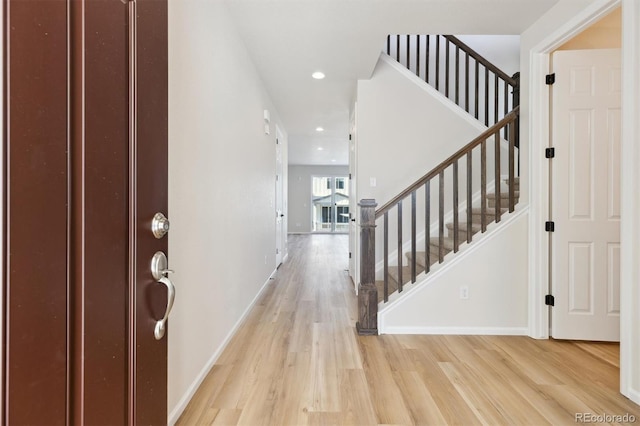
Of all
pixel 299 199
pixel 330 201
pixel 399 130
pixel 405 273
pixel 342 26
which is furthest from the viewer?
pixel 330 201

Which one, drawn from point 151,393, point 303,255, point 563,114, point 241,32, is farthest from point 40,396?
point 303,255

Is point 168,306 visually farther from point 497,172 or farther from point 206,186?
point 497,172

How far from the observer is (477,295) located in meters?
2.69

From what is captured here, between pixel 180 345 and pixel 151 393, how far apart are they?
2.76 feet

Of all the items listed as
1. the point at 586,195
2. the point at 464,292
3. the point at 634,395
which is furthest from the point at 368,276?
the point at 586,195

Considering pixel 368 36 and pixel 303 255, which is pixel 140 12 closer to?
pixel 368 36

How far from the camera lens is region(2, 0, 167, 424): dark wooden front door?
19.9 inches

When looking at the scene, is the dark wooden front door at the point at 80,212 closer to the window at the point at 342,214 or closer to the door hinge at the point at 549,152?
the door hinge at the point at 549,152

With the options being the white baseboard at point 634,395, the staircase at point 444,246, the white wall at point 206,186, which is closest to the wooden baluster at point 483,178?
the staircase at point 444,246

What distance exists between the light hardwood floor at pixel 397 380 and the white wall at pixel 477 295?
0.12 m

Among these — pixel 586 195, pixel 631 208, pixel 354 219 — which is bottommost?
pixel 354 219

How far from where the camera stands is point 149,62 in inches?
32.9

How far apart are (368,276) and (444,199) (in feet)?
5.79

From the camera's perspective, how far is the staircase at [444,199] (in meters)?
2.66
